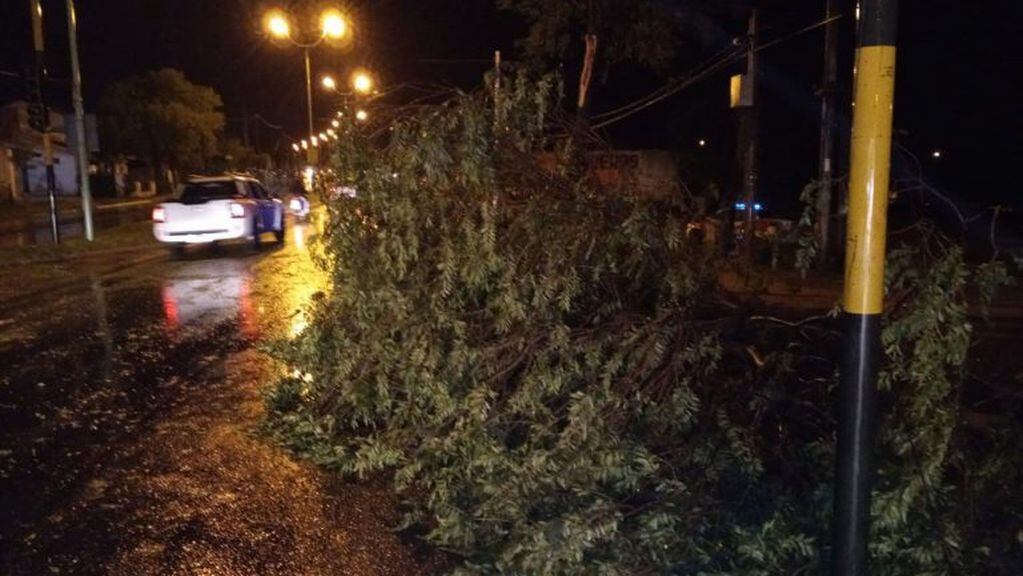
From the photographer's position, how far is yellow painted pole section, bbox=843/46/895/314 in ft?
10.3

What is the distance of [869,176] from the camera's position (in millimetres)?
3150

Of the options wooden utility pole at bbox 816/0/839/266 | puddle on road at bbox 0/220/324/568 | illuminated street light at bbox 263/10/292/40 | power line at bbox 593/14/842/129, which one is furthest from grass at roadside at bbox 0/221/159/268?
wooden utility pole at bbox 816/0/839/266

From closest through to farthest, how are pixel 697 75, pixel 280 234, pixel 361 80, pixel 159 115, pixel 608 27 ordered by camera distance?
pixel 697 75
pixel 608 27
pixel 280 234
pixel 361 80
pixel 159 115

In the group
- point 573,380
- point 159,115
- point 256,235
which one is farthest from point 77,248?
point 159,115

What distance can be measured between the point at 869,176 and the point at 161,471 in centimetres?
468

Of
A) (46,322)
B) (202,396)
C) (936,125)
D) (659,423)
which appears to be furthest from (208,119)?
(659,423)

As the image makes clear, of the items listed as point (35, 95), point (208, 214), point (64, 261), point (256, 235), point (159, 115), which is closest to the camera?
point (64, 261)

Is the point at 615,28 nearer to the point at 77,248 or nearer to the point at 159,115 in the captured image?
the point at 77,248

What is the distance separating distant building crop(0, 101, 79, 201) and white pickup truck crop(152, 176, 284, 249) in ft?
88.8

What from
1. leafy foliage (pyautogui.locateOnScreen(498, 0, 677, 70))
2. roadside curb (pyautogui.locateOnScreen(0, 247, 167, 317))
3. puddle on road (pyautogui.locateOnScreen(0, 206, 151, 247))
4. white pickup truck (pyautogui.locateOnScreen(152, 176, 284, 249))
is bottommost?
roadside curb (pyautogui.locateOnScreen(0, 247, 167, 317))

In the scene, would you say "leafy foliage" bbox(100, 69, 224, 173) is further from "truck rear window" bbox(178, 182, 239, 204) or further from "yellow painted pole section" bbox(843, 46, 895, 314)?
"yellow painted pole section" bbox(843, 46, 895, 314)

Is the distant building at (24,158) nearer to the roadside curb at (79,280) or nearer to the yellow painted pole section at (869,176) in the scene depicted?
the roadside curb at (79,280)

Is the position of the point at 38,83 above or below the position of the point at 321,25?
below

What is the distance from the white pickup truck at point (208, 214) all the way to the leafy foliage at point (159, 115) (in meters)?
37.6
